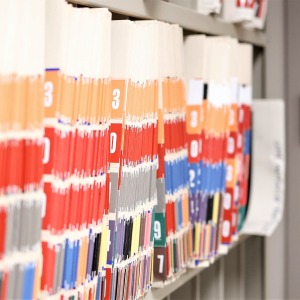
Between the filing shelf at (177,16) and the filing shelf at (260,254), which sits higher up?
the filing shelf at (177,16)

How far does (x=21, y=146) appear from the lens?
81cm

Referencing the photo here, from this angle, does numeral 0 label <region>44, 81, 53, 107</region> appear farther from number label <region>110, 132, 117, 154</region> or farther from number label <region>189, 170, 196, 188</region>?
number label <region>189, 170, 196, 188</region>

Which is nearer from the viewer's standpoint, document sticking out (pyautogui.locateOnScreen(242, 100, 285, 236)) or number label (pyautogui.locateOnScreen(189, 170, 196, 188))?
number label (pyautogui.locateOnScreen(189, 170, 196, 188))

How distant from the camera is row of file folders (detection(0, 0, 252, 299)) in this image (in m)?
0.81

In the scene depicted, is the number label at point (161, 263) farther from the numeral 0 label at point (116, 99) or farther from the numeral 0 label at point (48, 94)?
the numeral 0 label at point (48, 94)

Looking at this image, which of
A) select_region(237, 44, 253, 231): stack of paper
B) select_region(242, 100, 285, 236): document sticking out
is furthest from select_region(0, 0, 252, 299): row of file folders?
select_region(242, 100, 285, 236): document sticking out

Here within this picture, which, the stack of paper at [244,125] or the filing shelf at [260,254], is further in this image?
the filing shelf at [260,254]

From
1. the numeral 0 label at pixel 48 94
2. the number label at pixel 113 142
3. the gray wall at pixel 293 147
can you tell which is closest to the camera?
the numeral 0 label at pixel 48 94

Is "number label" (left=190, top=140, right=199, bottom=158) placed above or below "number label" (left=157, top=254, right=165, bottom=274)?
above

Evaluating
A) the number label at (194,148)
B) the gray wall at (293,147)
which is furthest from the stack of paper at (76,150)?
the gray wall at (293,147)

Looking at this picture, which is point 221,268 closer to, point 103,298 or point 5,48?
point 103,298

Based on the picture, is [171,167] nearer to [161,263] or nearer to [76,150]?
[161,263]

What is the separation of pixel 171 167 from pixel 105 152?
0.29 meters

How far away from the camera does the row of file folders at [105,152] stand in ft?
2.66
